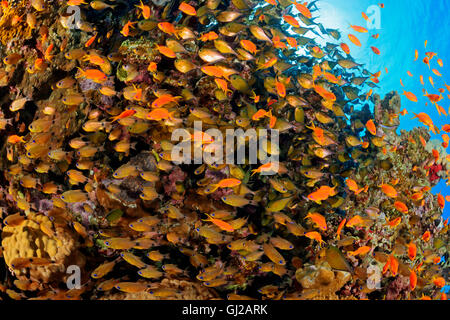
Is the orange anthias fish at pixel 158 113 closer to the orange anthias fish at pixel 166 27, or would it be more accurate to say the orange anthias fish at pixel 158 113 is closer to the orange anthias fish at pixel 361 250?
the orange anthias fish at pixel 166 27

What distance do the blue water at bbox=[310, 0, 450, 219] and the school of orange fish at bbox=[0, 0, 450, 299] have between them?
1715 centimetres

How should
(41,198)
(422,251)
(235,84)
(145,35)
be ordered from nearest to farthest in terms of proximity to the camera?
(235,84) → (41,198) → (145,35) → (422,251)

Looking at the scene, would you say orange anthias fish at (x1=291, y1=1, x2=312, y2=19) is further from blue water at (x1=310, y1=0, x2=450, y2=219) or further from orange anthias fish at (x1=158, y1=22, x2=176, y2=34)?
blue water at (x1=310, y1=0, x2=450, y2=219)

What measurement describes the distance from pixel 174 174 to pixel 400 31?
25.9 meters

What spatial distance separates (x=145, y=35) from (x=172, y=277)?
4753 millimetres

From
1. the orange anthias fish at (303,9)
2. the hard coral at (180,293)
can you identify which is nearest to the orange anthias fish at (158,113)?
the hard coral at (180,293)

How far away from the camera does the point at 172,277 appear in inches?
178

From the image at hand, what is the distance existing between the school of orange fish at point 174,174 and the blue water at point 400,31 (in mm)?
17146

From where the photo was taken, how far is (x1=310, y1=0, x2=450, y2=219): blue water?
20.0m

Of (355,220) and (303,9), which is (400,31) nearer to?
(303,9)

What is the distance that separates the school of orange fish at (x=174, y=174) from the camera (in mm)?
4305
